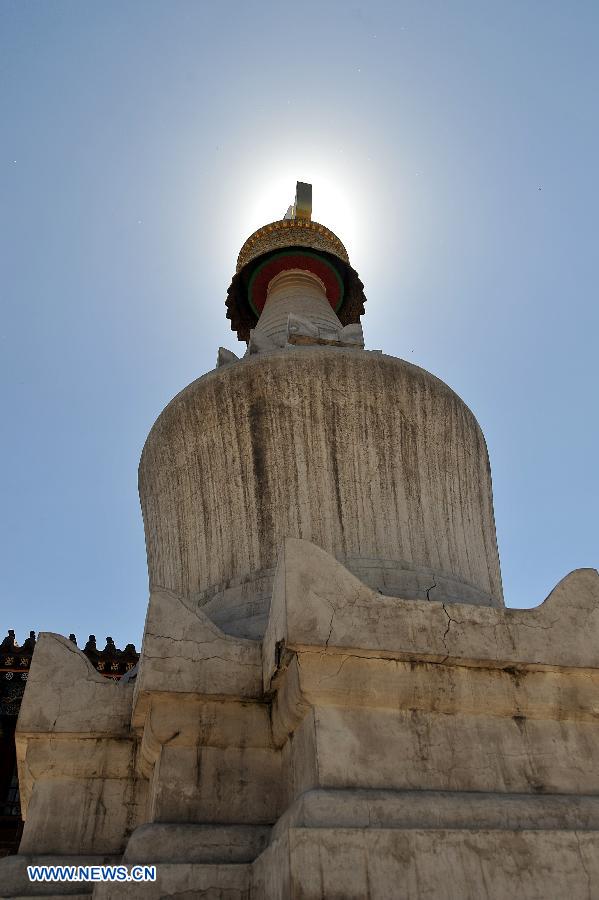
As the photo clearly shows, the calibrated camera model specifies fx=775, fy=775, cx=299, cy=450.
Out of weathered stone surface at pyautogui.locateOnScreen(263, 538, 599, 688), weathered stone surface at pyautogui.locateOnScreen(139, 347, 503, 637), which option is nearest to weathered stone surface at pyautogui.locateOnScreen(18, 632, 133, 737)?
weathered stone surface at pyautogui.locateOnScreen(139, 347, 503, 637)

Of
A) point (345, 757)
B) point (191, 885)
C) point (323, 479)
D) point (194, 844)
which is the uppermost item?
point (323, 479)

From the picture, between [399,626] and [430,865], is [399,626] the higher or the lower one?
the higher one

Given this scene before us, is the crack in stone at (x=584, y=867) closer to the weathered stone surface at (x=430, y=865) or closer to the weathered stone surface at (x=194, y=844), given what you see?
the weathered stone surface at (x=430, y=865)

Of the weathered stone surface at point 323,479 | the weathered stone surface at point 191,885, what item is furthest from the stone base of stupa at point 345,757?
the weathered stone surface at point 323,479

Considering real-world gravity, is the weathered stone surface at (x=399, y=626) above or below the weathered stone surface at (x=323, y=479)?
below

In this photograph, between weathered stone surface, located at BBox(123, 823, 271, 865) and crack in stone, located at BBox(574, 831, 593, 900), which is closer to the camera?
crack in stone, located at BBox(574, 831, 593, 900)

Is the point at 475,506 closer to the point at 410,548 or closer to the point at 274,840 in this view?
the point at 410,548

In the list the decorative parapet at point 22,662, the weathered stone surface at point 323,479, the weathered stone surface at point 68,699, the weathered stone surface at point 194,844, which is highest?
the decorative parapet at point 22,662

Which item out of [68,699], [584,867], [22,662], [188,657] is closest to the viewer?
[584,867]

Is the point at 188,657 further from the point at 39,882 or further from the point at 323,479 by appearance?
the point at 323,479

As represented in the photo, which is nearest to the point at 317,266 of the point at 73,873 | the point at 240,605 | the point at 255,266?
the point at 255,266

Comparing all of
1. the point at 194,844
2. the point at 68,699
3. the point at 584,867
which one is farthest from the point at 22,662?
the point at 584,867

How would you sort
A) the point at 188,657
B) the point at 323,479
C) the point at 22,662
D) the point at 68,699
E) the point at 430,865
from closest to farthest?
the point at 430,865
the point at 188,657
the point at 68,699
the point at 323,479
the point at 22,662

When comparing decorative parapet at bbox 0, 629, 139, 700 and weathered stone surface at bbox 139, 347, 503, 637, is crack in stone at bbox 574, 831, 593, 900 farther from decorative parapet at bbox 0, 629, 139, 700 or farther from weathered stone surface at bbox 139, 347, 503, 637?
decorative parapet at bbox 0, 629, 139, 700
